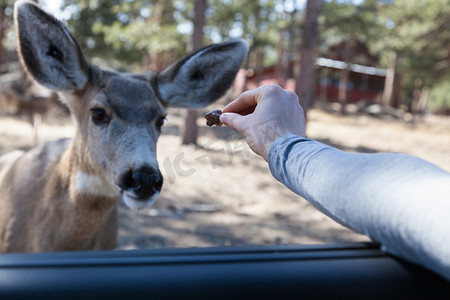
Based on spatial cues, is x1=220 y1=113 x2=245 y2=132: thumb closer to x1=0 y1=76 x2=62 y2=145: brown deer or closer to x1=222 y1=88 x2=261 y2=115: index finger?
x1=222 y1=88 x2=261 y2=115: index finger

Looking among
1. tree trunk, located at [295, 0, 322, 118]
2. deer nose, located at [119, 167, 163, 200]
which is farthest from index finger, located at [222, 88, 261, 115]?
tree trunk, located at [295, 0, 322, 118]

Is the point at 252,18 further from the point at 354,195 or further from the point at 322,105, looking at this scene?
the point at 354,195

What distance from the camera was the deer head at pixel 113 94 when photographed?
7.93ft

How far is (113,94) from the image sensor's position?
2809mm

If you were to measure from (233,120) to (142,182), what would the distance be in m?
1.11

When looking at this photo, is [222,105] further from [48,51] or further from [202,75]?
[48,51]

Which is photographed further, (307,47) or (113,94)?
(307,47)

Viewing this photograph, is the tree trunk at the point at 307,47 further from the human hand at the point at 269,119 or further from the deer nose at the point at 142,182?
the human hand at the point at 269,119

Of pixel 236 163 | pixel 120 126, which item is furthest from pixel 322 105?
pixel 120 126

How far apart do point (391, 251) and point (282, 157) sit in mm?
420

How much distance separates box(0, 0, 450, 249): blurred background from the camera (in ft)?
19.8

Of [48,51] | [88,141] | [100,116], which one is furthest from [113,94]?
[48,51]

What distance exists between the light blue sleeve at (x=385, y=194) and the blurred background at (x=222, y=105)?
1090 mm

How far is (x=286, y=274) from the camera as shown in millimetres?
1095
